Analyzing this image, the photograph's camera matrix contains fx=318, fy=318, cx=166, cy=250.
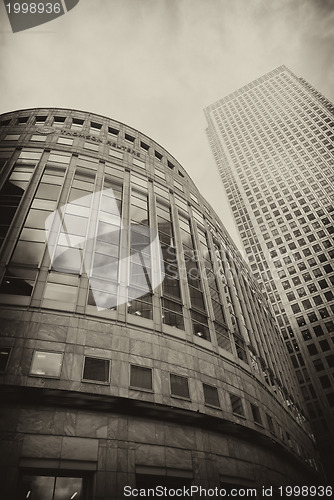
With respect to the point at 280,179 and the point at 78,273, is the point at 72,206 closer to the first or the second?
the point at 78,273

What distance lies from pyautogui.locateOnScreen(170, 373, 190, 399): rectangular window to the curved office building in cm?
8

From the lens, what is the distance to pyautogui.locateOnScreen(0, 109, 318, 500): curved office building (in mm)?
13320

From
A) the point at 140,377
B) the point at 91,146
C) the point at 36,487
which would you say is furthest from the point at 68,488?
the point at 91,146

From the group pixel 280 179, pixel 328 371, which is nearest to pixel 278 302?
pixel 328 371

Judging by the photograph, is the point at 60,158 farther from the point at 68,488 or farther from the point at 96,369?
the point at 68,488

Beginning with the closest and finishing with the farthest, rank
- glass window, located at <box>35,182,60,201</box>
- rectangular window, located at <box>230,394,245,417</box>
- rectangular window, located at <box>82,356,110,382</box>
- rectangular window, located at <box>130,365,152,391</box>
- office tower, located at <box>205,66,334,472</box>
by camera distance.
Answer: rectangular window, located at <box>82,356,110,382</box> → rectangular window, located at <box>130,365,152,391</box> → rectangular window, located at <box>230,394,245,417</box> → glass window, located at <box>35,182,60,201</box> → office tower, located at <box>205,66,334,472</box>

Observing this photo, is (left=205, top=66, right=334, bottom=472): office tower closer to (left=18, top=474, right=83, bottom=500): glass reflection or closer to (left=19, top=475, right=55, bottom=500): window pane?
(left=18, top=474, right=83, bottom=500): glass reflection

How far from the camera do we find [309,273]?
247ft

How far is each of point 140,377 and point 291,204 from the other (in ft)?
271

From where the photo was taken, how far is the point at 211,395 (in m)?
18.6

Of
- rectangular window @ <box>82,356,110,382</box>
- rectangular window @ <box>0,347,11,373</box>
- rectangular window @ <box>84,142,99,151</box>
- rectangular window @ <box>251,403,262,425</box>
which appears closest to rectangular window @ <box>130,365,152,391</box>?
rectangular window @ <box>82,356,110,382</box>

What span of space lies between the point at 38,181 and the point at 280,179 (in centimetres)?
8544

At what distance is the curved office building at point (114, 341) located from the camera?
1332cm

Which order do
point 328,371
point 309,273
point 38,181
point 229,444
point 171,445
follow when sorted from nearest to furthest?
point 171,445 < point 229,444 < point 38,181 < point 328,371 < point 309,273
